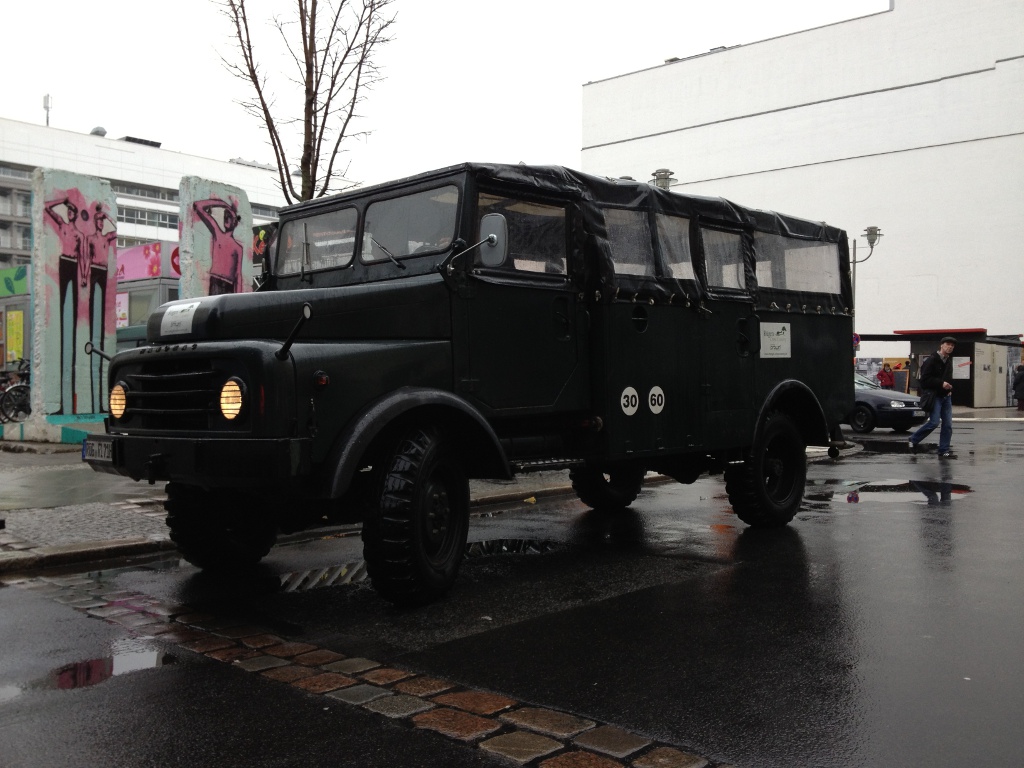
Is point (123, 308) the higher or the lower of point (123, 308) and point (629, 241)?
the higher

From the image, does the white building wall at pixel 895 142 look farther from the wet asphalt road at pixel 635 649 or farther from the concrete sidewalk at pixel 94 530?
the wet asphalt road at pixel 635 649

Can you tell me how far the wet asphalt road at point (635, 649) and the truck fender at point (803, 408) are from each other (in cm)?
104

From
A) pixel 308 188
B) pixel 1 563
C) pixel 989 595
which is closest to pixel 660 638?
pixel 989 595

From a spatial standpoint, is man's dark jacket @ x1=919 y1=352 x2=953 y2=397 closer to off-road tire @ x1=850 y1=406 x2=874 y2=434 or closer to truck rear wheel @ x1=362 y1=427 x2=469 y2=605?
off-road tire @ x1=850 y1=406 x2=874 y2=434

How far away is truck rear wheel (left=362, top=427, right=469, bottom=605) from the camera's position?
5.46 metres

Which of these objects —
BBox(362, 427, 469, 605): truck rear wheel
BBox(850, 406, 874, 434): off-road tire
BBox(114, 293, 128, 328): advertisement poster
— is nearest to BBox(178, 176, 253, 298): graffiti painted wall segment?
BBox(362, 427, 469, 605): truck rear wheel

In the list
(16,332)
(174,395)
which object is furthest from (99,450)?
(16,332)

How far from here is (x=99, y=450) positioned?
5.94m

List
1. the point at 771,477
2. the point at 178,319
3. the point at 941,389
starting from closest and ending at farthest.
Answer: the point at 178,319
the point at 771,477
the point at 941,389

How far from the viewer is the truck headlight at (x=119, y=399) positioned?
19.5ft

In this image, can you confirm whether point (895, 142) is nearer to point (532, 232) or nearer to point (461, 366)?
point (532, 232)

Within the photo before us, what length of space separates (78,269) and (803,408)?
36.5 feet

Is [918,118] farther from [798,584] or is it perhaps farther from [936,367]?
[798,584]

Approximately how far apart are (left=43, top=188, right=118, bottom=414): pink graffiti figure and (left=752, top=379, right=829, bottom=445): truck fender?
418 inches
